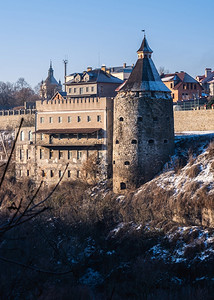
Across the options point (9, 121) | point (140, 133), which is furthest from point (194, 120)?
point (9, 121)

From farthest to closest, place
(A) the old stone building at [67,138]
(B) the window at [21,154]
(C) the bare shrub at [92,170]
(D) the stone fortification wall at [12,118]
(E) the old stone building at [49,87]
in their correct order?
(E) the old stone building at [49,87] → (D) the stone fortification wall at [12,118] → (B) the window at [21,154] → (A) the old stone building at [67,138] → (C) the bare shrub at [92,170]

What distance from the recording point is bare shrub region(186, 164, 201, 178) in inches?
1209

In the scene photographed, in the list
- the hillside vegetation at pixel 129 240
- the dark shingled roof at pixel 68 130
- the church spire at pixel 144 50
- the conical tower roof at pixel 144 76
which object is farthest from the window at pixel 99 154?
the church spire at pixel 144 50

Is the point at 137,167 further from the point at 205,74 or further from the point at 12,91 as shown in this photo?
the point at 12,91

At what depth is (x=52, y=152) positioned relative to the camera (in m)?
40.7

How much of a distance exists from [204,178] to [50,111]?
52.5 ft

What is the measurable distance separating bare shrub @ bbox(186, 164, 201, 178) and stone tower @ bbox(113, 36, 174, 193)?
125 inches

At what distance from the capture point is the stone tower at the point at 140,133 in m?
33.9

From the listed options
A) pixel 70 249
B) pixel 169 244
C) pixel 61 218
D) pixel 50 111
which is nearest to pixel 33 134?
pixel 50 111

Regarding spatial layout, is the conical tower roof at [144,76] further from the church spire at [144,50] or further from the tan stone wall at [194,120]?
the tan stone wall at [194,120]

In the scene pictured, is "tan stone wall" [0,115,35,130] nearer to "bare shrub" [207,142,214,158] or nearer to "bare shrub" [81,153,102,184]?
"bare shrub" [81,153,102,184]

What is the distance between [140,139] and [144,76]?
4496 millimetres

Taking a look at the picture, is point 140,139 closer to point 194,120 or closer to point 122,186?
point 122,186

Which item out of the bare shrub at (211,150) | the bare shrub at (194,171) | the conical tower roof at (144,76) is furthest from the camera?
the conical tower roof at (144,76)
